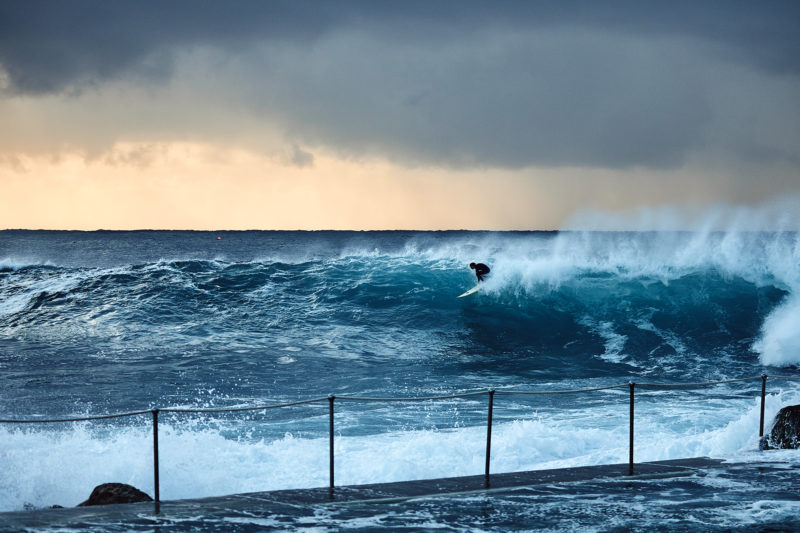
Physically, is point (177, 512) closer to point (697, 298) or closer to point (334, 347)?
point (334, 347)

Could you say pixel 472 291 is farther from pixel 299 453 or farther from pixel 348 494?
pixel 348 494

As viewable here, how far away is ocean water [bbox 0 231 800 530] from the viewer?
8.25 meters

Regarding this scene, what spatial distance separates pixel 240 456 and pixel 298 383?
19.4ft

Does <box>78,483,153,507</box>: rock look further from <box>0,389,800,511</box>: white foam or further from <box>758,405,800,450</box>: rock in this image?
<box>758,405,800,450</box>: rock

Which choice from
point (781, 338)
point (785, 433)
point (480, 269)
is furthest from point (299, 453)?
point (480, 269)

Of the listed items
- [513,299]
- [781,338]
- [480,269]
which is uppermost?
[480,269]

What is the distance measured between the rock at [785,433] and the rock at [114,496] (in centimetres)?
675

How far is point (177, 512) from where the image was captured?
6109 millimetres

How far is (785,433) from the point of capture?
28.6 ft

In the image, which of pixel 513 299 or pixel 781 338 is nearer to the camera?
pixel 781 338

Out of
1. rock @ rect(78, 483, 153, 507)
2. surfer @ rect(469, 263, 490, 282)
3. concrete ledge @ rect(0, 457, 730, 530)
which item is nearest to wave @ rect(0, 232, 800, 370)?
surfer @ rect(469, 263, 490, 282)

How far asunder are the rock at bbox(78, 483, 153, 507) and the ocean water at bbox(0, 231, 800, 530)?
1230mm

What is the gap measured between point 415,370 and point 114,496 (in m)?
11.0

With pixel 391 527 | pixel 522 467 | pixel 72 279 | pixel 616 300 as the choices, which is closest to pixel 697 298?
pixel 616 300
